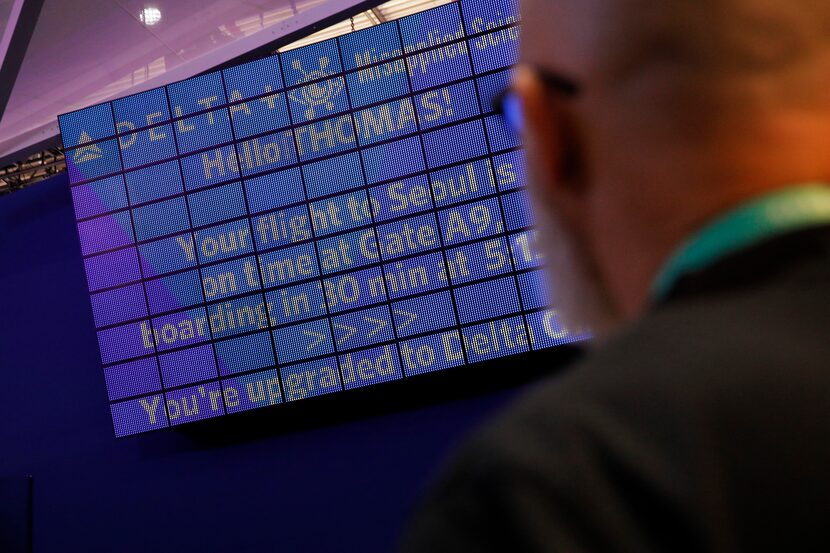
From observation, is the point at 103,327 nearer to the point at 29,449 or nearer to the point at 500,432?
the point at 29,449

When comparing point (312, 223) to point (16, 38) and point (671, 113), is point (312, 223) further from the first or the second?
point (671, 113)

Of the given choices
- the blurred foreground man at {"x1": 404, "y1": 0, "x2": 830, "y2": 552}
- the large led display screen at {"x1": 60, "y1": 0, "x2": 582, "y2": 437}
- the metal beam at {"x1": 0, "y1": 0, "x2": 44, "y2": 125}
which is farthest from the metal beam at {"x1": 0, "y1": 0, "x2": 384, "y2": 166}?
the blurred foreground man at {"x1": 404, "y1": 0, "x2": 830, "y2": 552}

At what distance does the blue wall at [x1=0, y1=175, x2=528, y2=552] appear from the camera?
5.73 m

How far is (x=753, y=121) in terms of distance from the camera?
1.81 feet

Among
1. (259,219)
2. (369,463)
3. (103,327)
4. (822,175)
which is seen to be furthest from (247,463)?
(822,175)

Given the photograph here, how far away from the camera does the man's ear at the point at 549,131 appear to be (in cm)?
64

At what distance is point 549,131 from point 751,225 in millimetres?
184

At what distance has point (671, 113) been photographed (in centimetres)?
57

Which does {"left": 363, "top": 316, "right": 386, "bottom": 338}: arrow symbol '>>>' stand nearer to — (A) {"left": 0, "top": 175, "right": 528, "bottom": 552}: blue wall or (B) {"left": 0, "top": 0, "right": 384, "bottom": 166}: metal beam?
(A) {"left": 0, "top": 175, "right": 528, "bottom": 552}: blue wall

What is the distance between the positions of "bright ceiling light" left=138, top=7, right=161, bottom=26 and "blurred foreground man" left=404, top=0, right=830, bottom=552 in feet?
18.8

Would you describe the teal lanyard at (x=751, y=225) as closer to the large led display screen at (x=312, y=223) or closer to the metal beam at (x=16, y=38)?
the large led display screen at (x=312, y=223)

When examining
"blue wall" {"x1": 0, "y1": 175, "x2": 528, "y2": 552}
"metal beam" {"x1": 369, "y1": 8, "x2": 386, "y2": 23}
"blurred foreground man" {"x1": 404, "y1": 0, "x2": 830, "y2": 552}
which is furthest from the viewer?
"metal beam" {"x1": 369, "y1": 8, "x2": 386, "y2": 23}

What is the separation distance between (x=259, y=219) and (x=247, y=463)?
1.72m

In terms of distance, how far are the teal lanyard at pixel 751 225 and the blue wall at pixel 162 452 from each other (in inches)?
200
